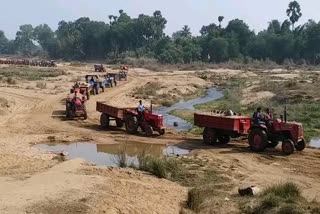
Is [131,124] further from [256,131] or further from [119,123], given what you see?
[256,131]

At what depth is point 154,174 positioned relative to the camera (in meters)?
14.9

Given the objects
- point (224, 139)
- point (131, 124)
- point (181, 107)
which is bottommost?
point (181, 107)

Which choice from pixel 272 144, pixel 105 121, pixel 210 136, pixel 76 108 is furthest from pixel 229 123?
pixel 76 108

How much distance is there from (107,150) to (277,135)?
6710 mm

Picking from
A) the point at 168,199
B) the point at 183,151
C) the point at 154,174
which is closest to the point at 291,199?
the point at 168,199

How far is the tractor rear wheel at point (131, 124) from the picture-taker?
2241 centimetres

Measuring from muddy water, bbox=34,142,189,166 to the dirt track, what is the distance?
0.67 m

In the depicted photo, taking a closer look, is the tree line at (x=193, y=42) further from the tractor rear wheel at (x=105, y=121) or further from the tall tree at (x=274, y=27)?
the tractor rear wheel at (x=105, y=121)

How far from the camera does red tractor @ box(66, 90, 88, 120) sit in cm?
2705

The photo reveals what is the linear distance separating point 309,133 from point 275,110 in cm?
726

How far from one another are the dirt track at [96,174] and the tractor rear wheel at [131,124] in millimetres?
468

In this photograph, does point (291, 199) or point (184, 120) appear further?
point (184, 120)

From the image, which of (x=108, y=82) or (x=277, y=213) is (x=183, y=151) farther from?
(x=108, y=82)

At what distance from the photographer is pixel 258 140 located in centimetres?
1841
